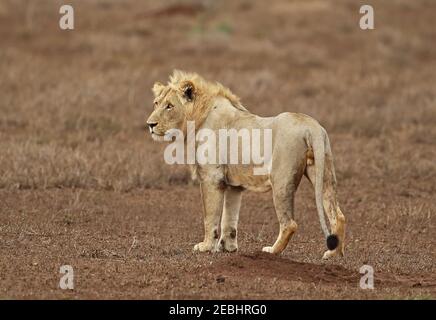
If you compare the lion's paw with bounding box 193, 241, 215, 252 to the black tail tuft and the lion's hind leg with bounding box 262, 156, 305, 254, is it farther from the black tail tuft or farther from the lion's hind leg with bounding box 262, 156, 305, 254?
the black tail tuft

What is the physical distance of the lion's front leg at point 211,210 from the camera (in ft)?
27.5

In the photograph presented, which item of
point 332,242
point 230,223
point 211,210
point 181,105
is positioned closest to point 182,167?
point 181,105

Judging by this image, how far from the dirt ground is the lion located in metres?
0.35

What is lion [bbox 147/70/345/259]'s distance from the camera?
7.97m

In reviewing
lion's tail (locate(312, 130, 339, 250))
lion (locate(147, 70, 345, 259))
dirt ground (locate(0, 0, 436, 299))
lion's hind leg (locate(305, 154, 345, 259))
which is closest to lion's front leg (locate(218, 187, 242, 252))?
lion (locate(147, 70, 345, 259))

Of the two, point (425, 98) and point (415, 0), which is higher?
point (415, 0)

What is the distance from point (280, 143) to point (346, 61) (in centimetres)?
1476

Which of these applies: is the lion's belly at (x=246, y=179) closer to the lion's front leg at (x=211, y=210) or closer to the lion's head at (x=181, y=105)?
the lion's front leg at (x=211, y=210)

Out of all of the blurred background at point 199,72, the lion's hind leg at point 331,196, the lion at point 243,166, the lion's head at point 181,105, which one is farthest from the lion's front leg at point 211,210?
the blurred background at point 199,72

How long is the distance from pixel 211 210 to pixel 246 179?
401 mm

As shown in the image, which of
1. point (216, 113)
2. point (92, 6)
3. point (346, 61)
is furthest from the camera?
point (92, 6)
